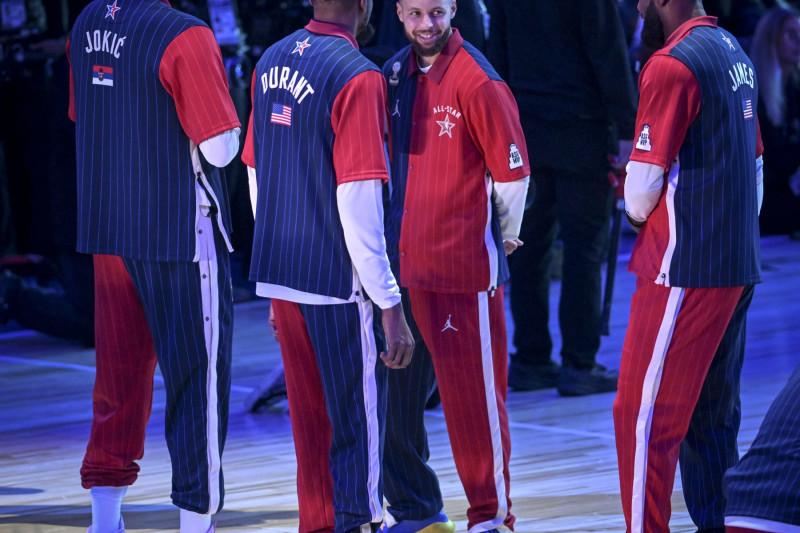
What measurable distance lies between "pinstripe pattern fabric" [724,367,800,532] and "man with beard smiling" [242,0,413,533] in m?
1.03

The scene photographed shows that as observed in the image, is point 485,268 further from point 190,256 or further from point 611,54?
point 611,54

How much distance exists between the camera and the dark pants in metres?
5.53

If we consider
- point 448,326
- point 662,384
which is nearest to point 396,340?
point 448,326

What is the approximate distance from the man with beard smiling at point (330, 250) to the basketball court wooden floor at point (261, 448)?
0.74 meters

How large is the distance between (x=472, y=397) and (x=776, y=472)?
1.36 m

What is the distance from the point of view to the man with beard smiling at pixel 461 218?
365 centimetres

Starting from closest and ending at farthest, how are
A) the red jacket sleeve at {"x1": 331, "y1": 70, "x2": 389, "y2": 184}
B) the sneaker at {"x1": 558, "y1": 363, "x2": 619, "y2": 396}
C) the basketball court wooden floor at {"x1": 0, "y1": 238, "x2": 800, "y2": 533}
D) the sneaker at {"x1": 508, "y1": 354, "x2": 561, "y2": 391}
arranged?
the red jacket sleeve at {"x1": 331, "y1": 70, "x2": 389, "y2": 184} → the basketball court wooden floor at {"x1": 0, "y1": 238, "x2": 800, "y2": 533} → the sneaker at {"x1": 558, "y1": 363, "x2": 619, "y2": 396} → the sneaker at {"x1": 508, "y1": 354, "x2": 561, "y2": 391}

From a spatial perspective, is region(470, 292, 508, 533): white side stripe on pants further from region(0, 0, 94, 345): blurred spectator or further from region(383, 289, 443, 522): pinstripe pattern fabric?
region(0, 0, 94, 345): blurred spectator

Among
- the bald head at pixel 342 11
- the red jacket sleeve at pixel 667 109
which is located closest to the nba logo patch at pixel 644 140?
the red jacket sleeve at pixel 667 109

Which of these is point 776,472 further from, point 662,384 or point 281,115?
point 281,115

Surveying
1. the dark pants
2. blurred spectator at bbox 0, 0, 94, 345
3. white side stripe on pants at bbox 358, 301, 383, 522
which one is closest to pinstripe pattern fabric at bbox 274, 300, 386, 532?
white side stripe on pants at bbox 358, 301, 383, 522

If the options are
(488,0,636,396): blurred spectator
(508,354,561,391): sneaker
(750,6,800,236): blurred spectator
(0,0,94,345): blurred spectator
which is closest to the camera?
(488,0,636,396): blurred spectator

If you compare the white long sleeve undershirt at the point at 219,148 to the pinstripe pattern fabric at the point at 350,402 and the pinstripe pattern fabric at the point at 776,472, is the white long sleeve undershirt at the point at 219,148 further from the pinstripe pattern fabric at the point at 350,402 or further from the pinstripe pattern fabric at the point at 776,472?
the pinstripe pattern fabric at the point at 776,472

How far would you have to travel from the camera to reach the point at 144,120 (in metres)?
3.50
